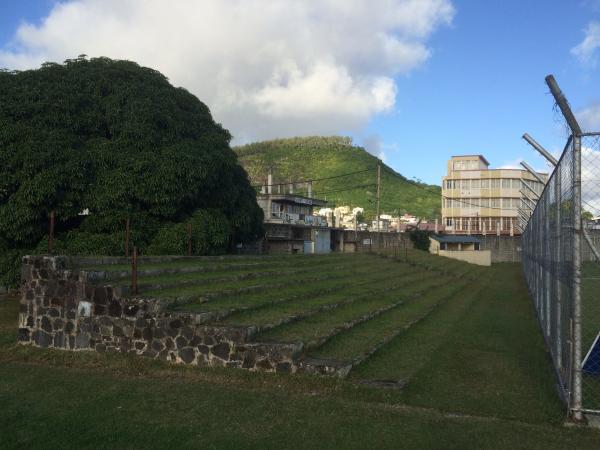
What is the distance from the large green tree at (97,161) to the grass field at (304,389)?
3216mm

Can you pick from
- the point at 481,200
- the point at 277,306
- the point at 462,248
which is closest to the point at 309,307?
the point at 277,306

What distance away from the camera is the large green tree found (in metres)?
14.3

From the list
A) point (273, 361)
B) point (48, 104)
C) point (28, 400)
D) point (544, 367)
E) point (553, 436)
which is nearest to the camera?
point (553, 436)

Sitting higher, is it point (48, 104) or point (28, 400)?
point (48, 104)

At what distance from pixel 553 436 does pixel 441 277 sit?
21163 mm

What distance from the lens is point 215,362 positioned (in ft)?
27.0

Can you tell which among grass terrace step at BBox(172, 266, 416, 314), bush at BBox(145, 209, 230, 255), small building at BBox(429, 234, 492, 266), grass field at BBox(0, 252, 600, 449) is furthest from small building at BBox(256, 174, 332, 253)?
grass field at BBox(0, 252, 600, 449)

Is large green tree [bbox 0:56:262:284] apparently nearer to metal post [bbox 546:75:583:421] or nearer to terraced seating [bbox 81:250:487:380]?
terraced seating [bbox 81:250:487:380]

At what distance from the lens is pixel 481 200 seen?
66688 mm

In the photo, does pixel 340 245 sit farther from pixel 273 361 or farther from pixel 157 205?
pixel 273 361

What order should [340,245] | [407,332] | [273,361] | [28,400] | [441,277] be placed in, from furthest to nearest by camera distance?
[340,245]
[441,277]
[407,332]
[273,361]
[28,400]

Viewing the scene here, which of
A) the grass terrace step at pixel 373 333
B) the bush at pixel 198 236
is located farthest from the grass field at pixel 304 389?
the bush at pixel 198 236

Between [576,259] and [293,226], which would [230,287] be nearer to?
[576,259]

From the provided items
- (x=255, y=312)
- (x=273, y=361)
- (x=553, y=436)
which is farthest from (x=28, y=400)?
(x=553, y=436)
